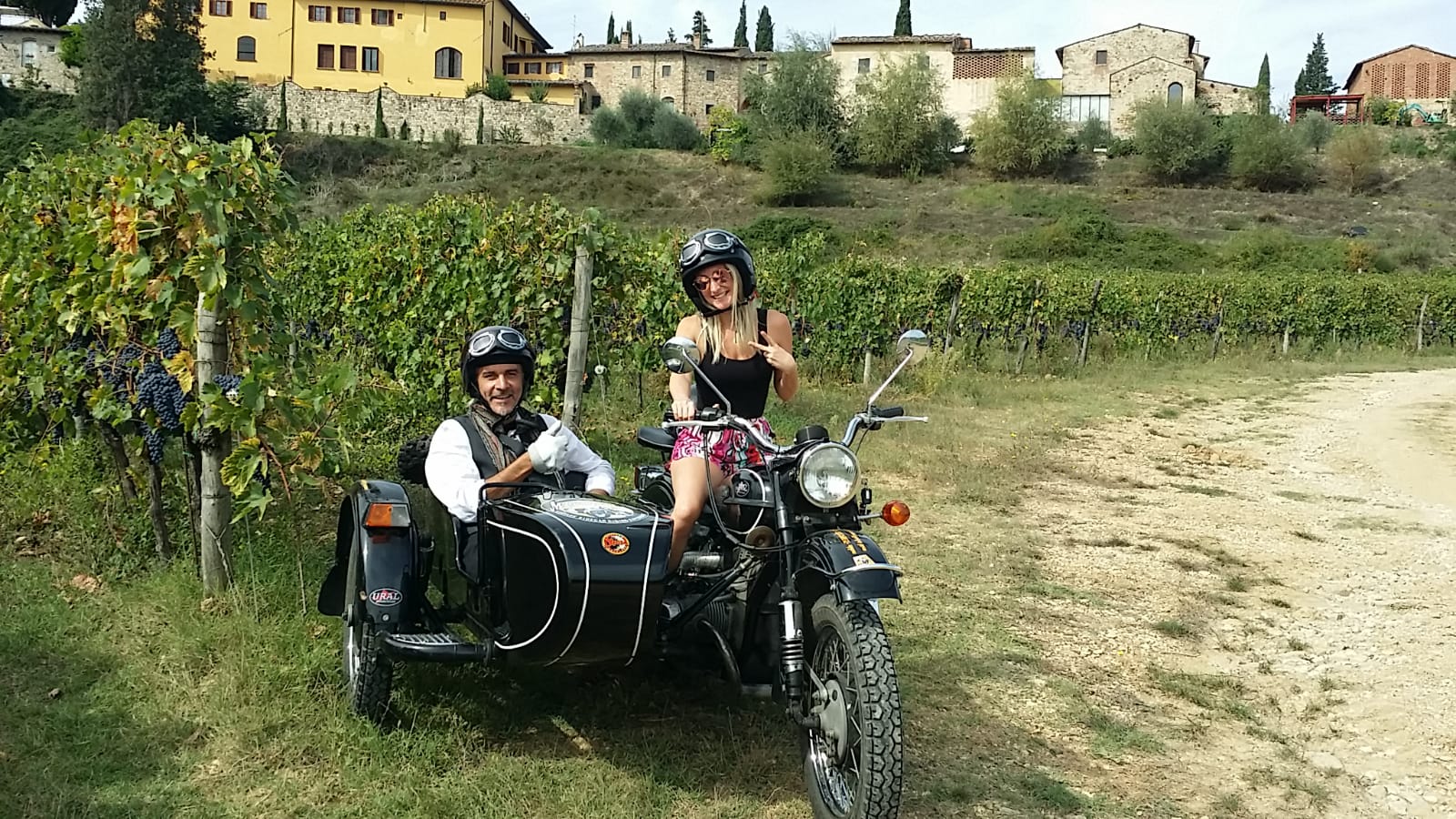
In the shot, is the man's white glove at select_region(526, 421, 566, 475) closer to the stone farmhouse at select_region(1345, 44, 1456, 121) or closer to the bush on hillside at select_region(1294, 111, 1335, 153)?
the bush on hillside at select_region(1294, 111, 1335, 153)

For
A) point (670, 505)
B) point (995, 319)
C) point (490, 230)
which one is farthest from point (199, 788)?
point (995, 319)

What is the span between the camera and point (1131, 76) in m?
69.1

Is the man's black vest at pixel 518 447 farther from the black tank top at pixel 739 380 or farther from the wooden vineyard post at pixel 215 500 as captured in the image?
the wooden vineyard post at pixel 215 500

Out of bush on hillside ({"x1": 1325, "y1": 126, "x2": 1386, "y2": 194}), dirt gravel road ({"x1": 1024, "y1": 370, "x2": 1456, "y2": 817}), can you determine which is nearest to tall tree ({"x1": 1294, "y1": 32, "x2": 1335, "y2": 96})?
bush on hillside ({"x1": 1325, "y1": 126, "x2": 1386, "y2": 194})

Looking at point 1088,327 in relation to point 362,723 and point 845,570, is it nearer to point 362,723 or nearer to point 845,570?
point 845,570

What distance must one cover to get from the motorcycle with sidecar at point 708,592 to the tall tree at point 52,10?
70.6 metres

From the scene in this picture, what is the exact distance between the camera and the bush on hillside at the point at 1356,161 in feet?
189

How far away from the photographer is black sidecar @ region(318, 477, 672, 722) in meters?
3.52

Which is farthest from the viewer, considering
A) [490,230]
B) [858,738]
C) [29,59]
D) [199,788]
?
[29,59]

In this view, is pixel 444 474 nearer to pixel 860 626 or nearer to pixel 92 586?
pixel 860 626

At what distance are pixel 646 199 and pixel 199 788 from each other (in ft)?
165

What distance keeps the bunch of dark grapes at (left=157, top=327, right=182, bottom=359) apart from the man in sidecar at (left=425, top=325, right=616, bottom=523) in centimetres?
162

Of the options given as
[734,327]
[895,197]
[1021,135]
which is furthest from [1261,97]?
[734,327]

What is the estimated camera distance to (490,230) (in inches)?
326
